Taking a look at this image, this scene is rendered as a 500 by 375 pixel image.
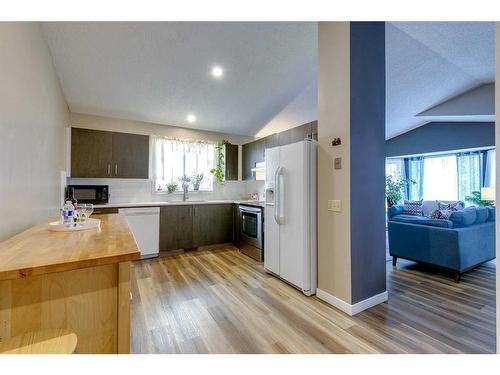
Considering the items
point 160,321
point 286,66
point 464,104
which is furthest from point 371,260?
point 464,104

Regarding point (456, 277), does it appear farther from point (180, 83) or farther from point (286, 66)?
point (180, 83)

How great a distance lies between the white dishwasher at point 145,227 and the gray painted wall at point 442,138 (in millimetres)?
7255

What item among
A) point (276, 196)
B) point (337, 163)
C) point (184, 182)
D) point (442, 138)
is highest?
point (442, 138)

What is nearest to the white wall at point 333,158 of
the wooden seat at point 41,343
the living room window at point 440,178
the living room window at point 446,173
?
the wooden seat at point 41,343

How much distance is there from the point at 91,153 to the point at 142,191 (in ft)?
3.48

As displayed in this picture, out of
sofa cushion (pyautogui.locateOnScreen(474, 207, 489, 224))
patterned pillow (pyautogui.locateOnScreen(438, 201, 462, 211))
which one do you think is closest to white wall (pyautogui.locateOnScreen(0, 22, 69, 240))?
sofa cushion (pyautogui.locateOnScreen(474, 207, 489, 224))

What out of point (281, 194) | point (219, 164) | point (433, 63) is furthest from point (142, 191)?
point (433, 63)

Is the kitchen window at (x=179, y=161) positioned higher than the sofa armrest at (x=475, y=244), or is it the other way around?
the kitchen window at (x=179, y=161)

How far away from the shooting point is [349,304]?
2.22m

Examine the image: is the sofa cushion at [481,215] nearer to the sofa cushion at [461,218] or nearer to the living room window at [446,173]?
the sofa cushion at [461,218]

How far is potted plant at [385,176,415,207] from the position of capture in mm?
7415

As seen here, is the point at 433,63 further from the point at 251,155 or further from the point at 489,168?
the point at 489,168

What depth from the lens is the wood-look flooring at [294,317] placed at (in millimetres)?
1763

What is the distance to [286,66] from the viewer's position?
3.33 meters
